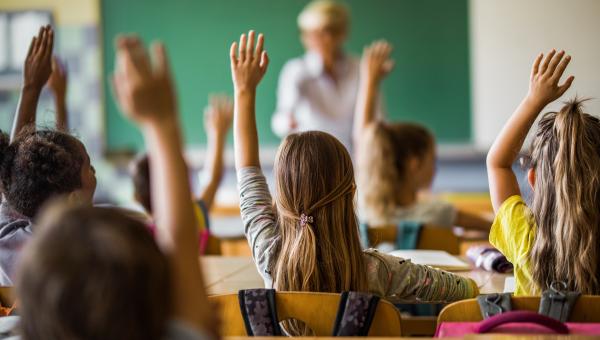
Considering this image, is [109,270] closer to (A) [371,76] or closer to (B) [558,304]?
(B) [558,304]

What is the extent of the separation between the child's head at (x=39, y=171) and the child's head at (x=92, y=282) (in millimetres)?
1101

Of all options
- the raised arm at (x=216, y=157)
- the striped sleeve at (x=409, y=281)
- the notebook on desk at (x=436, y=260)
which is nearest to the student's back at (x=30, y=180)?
the striped sleeve at (x=409, y=281)

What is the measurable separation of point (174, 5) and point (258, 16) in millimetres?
689

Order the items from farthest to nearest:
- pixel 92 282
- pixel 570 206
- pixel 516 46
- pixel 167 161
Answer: pixel 516 46 → pixel 570 206 → pixel 167 161 → pixel 92 282

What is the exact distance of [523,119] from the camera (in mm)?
1896

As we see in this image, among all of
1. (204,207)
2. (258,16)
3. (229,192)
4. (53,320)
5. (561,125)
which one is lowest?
(229,192)

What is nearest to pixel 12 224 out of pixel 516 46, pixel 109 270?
pixel 109 270

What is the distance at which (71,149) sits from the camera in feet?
6.75

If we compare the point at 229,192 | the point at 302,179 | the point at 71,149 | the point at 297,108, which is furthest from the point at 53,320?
the point at 229,192

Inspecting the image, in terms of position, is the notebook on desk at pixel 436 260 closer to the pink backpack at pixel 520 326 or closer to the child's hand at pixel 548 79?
the child's hand at pixel 548 79

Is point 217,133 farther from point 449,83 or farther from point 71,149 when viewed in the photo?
point 449,83

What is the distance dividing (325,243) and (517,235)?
0.46 m

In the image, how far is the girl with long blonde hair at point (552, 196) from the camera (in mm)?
1774

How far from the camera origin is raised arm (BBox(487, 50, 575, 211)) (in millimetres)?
1894
